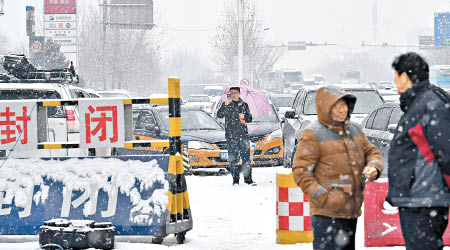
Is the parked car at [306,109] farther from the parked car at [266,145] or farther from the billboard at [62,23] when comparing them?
the billboard at [62,23]

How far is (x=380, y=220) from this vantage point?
8336mm

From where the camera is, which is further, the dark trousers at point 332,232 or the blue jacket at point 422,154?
the dark trousers at point 332,232

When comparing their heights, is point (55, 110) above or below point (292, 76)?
below

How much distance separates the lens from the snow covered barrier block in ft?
27.2

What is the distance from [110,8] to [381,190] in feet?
165

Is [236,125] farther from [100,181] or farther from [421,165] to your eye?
[421,165]

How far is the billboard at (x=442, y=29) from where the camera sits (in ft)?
276

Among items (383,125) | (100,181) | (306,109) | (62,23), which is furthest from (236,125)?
(62,23)

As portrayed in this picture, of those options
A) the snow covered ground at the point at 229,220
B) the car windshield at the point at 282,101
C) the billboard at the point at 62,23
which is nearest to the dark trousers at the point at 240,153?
the snow covered ground at the point at 229,220

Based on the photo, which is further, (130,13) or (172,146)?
(130,13)

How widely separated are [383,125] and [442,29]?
2942 inches

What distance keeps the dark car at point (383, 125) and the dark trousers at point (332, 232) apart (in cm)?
679

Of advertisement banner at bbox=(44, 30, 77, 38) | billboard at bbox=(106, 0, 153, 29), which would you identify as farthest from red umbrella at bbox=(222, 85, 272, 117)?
billboard at bbox=(106, 0, 153, 29)

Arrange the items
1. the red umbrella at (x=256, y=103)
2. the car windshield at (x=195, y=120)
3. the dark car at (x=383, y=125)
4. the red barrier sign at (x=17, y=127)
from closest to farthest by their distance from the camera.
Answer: the red barrier sign at (x=17, y=127) → the dark car at (x=383, y=125) → the car windshield at (x=195, y=120) → the red umbrella at (x=256, y=103)
